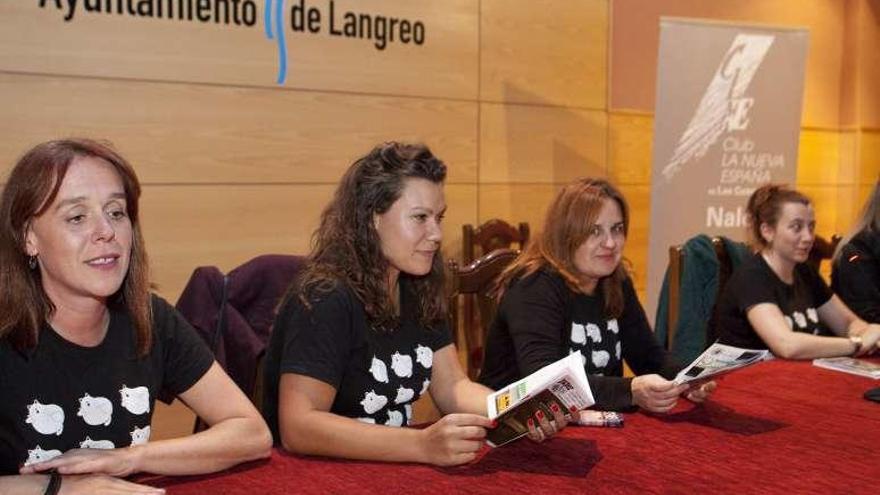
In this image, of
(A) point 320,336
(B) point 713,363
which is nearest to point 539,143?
(B) point 713,363

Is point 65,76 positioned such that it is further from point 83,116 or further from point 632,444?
point 632,444

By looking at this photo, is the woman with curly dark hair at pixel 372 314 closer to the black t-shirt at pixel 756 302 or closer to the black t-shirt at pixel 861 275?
the black t-shirt at pixel 756 302

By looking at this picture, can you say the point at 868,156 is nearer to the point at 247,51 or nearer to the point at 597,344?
the point at 247,51

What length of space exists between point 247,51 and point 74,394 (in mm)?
2539

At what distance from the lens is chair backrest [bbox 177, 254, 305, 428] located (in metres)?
2.19

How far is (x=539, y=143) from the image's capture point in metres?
4.96

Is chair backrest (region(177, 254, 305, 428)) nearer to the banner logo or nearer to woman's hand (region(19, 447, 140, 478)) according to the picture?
woman's hand (region(19, 447, 140, 478))

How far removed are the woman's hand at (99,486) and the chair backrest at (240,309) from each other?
690 millimetres

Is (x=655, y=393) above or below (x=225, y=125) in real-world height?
below

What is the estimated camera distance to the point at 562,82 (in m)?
5.02

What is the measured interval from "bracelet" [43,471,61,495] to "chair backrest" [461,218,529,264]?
3157 millimetres

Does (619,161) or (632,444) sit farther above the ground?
(619,161)

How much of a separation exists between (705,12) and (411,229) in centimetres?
408

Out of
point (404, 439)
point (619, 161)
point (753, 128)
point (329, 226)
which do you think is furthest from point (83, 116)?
point (753, 128)
